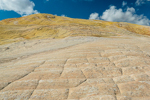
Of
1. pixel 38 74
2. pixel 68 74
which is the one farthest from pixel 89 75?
pixel 38 74

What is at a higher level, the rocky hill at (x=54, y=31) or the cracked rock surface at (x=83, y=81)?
the rocky hill at (x=54, y=31)

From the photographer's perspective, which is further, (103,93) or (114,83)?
(114,83)

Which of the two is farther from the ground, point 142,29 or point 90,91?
point 142,29

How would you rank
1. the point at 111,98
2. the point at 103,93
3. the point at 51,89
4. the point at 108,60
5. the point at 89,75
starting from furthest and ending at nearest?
the point at 108,60 → the point at 89,75 → the point at 51,89 → the point at 103,93 → the point at 111,98

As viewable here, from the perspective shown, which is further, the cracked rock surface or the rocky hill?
the rocky hill

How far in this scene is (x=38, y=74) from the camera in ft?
29.6

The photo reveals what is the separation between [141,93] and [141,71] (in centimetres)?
298

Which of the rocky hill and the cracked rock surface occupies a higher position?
the rocky hill

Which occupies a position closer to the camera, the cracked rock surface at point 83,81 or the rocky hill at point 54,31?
the cracked rock surface at point 83,81

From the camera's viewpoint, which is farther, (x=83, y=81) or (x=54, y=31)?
(x=54, y=31)

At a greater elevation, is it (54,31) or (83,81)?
(54,31)

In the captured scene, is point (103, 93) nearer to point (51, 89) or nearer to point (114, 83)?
point (114, 83)

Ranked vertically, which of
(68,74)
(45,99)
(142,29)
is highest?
(142,29)

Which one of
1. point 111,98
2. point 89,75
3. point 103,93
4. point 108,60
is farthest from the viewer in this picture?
point 108,60
